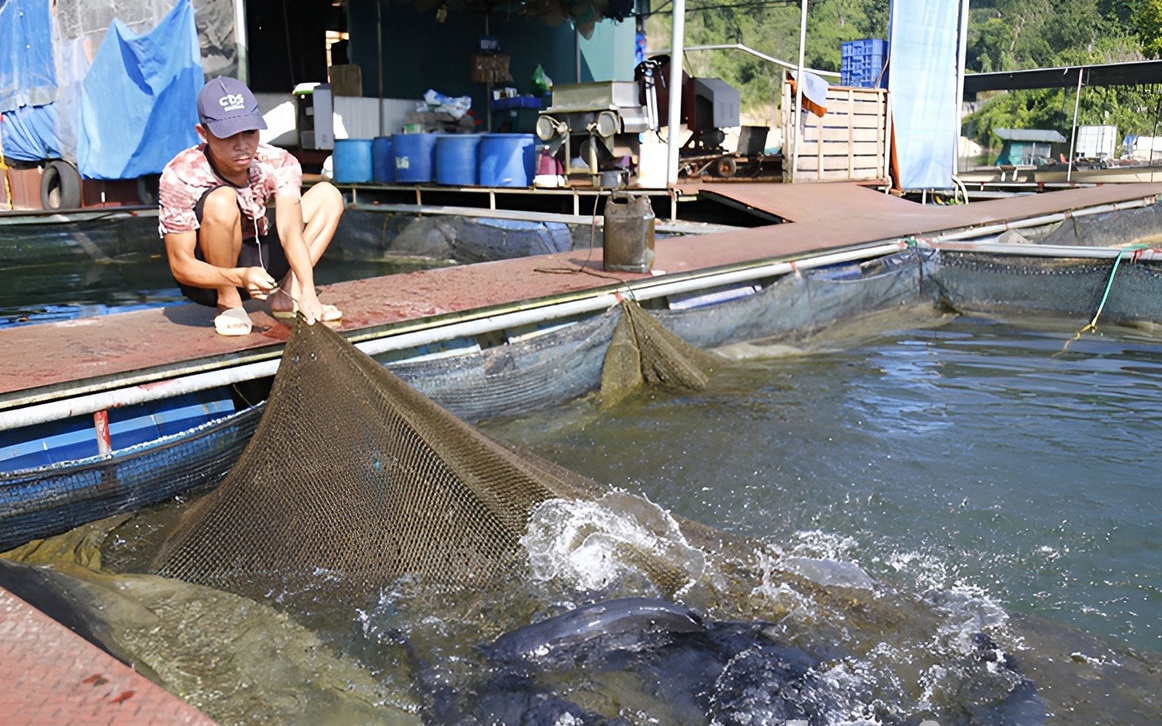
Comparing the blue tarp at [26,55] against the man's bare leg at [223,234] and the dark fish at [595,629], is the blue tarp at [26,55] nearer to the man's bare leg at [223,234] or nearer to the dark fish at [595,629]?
the man's bare leg at [223,234]

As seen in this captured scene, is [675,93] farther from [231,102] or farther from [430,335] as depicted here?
[231,102]

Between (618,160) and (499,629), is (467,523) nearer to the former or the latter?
Answer: (499,629)

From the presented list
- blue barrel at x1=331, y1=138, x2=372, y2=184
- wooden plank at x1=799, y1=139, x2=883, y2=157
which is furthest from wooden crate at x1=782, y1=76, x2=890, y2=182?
blue barrel at x1=331, y1=138, x2=372, y2=184

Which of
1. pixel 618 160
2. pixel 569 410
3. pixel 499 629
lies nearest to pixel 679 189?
pixel 618 160

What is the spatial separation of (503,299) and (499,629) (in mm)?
2487

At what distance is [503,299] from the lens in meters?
5.06

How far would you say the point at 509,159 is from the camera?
35.1 feet

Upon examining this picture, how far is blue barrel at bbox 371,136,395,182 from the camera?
1181 cm

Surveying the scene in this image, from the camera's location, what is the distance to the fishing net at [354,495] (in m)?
2.96

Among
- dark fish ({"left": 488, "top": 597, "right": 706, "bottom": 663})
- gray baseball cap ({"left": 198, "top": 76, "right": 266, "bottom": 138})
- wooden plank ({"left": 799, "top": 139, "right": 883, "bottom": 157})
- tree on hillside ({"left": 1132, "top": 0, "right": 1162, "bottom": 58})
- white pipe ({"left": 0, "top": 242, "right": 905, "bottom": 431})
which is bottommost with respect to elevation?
dark fish ({"left": 488, "top": 597, "right": 706, "bottom": 663})

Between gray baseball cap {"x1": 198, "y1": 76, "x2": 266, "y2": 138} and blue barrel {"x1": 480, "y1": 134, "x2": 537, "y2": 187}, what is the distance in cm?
698

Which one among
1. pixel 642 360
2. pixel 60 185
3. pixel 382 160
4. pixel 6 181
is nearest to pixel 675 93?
pixel 382 160

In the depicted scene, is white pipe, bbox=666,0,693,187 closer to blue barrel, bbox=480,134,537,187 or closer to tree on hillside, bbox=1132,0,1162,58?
blue barrel, bbox=480,134,537,187

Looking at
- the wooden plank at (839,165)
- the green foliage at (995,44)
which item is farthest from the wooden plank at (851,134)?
the green foliage at (995,44)
